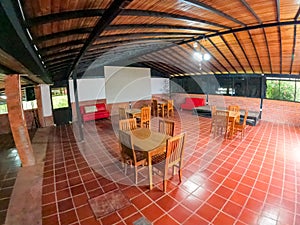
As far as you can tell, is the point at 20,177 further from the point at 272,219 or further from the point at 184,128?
the point at 184,128

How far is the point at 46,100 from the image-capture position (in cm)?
786

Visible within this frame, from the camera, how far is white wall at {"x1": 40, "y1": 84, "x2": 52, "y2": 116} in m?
7.77

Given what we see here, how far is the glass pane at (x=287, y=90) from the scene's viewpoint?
7002 millimetres

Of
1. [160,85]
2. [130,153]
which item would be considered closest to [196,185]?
[130,153]

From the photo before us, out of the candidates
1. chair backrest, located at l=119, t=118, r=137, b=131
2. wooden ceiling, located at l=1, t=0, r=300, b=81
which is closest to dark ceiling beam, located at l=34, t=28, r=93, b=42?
wooden ceiling, located at l=1, t=0, r=300, b=81

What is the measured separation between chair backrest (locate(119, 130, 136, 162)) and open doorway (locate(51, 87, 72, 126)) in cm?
596

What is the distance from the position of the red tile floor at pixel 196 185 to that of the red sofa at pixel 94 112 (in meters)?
3.06

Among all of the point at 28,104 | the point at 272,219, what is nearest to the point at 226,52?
the point at 272,219

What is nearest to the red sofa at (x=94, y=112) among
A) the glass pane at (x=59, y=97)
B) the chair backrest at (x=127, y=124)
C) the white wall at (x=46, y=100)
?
the glass pane at (x=59, y=97)

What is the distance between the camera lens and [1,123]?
22.7 feet

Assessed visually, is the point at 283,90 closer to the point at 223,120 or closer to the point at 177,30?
the point at 223,120

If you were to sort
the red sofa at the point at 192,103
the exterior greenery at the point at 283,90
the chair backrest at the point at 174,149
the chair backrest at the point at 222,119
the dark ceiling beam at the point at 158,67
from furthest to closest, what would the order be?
the dark ceiling beam at the point at 158,67 → the red sofa at the point at 192,103 → the exterior greenery at the point at 283,90 → the chair backrest at the point at 222,119 → the chair backrest at the point at 174,149

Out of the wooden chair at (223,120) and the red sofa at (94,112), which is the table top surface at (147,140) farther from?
the red sofa at (94,112)

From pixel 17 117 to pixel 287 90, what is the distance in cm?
967
